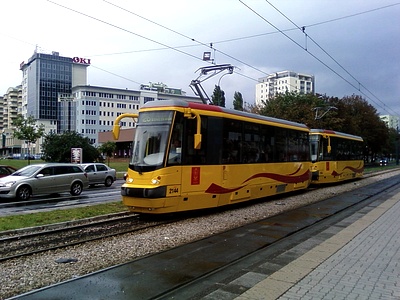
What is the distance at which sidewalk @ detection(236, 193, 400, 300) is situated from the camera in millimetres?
5016

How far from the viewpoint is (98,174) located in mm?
26656

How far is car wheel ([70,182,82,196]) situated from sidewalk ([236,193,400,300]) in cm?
1480

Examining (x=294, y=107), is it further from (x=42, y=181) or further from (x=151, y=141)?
(x=151, y=141)

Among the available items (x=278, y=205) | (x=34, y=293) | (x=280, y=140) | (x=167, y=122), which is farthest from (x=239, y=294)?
(x=280, y=140)

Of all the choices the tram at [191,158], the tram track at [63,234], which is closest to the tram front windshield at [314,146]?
the tram at [191,158]

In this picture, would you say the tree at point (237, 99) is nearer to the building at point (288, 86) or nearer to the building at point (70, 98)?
the building at point (70, 98)

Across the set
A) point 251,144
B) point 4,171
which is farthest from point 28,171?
point 251,144

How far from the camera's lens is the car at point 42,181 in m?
17.4

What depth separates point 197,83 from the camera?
2028cm

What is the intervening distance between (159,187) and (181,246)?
2.82 meters

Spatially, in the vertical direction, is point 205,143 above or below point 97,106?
below

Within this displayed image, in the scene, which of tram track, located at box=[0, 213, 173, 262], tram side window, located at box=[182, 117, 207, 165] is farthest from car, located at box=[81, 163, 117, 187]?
tram side window, located at box=[182, 117, 207, 165]

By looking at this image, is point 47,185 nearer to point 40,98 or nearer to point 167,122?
point 167,122

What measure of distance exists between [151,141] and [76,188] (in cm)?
1037
